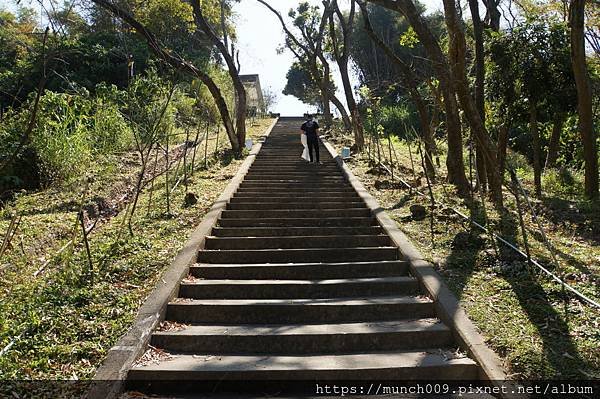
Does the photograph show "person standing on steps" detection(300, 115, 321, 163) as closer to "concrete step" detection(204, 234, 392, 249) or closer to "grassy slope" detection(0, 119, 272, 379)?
"grassy slope" detection(0, 119, 272, 379)

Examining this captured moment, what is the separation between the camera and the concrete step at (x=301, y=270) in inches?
248

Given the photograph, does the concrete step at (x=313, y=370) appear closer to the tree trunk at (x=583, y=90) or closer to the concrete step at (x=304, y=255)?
the concrete step at (x=304, y=255)

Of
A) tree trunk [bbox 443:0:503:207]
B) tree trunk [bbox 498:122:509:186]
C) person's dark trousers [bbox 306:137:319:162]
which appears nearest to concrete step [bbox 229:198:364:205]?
tree trunk [bbox 443:0:503:207]

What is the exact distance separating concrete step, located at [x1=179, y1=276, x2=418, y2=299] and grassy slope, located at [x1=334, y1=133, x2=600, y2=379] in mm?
650

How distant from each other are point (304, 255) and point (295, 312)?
151 cm

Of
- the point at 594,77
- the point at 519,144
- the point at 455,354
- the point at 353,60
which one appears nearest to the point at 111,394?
the point at 455,354

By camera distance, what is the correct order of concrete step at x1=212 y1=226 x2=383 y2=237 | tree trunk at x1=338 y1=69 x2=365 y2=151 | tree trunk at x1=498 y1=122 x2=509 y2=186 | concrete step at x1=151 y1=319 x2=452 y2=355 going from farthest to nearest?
tree trunk at x1=338 y1=69 x2=365 y2=151
tree trunk at x1=498 y1=122 x2=509 y2=186
concrete step at x1=212 y1=226 x2=383 y2=237
concrete step at x1=151 y1=319 x2=452 y2=355

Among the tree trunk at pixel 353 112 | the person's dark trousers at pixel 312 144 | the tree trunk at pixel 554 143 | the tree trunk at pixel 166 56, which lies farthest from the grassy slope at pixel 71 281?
the tree trunk at pixel 554 143

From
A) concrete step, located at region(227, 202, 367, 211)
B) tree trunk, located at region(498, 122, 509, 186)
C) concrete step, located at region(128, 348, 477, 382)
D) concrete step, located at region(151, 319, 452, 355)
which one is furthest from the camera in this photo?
tree trunk, located at region(498, 122, 509, 186)

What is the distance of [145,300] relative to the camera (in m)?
5.25

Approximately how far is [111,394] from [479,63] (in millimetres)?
8175

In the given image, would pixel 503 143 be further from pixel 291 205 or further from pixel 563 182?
pixel 291 205

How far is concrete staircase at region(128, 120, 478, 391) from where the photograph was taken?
439 centimetres

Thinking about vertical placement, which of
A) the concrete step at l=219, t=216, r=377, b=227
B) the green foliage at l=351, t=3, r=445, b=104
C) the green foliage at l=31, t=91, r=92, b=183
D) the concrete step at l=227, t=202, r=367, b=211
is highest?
the green foliage at l=351, t=3, r=445, b=104
